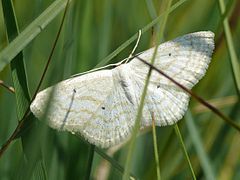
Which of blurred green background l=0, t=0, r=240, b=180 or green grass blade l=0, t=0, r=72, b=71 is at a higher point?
green grass blade l=0, t=0, r=72, b=71

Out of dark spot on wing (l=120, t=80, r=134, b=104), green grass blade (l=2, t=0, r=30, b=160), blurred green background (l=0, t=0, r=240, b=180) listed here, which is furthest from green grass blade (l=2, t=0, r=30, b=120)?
dark spot on wing (l=120, t=80, r=134, b=104)

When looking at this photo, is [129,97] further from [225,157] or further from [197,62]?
[225,157]

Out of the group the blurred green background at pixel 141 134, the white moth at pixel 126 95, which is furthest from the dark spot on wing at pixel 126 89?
the blurred green background at pixel 141 134

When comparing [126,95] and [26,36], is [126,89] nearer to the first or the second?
[126,95]

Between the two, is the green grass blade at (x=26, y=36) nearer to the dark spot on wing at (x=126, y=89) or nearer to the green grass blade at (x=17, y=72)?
the green grass blade at (x=17, y=72)

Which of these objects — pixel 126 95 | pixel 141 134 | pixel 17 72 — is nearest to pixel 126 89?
pixel 126 95

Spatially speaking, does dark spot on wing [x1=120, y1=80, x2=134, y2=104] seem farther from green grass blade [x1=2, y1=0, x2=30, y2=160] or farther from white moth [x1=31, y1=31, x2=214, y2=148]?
green grass blade [x1=2, y1=0, x2=30, y2=160]

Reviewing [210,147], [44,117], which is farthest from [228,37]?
[210,147]
